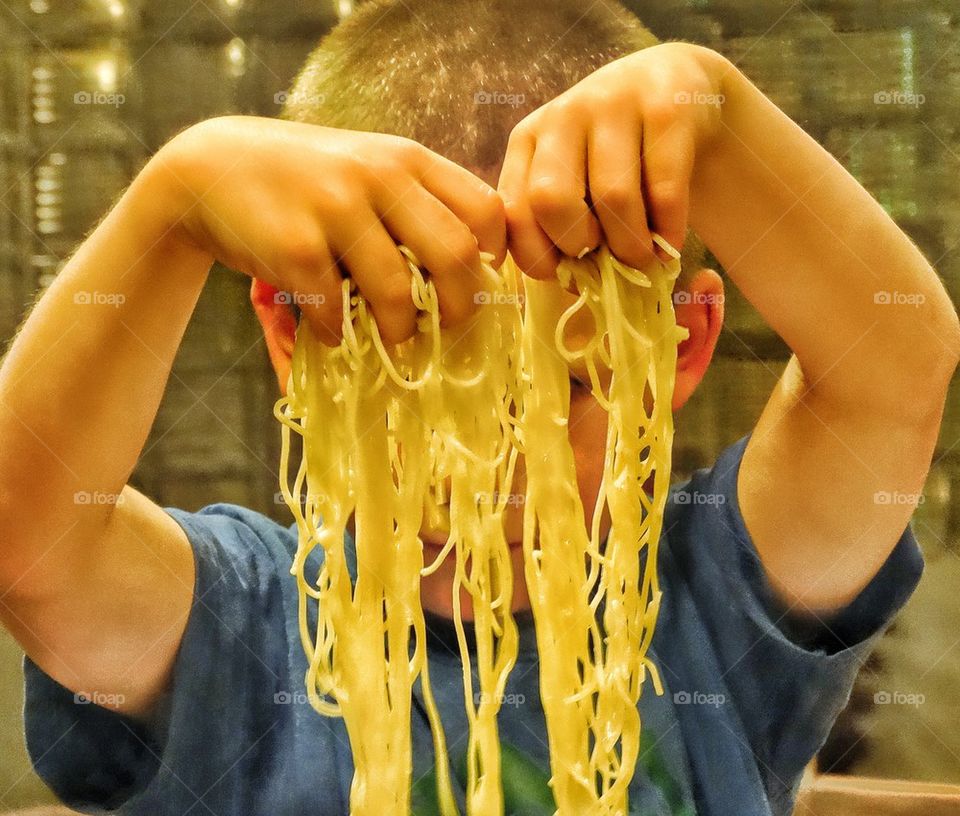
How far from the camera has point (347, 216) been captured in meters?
0.48

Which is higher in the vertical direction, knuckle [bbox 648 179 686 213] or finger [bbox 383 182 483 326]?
knuckle [bbox 648 179 686 213]

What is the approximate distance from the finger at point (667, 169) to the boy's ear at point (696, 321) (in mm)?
224

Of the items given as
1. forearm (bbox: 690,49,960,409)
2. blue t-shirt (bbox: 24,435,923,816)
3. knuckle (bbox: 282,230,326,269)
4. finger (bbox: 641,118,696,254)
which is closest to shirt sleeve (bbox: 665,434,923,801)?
blue t-shirt (bbox: 24,435,923,816)

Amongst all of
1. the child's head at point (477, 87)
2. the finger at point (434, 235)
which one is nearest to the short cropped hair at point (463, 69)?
the child's head at point (477, 87)

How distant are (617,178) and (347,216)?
146 millimetres

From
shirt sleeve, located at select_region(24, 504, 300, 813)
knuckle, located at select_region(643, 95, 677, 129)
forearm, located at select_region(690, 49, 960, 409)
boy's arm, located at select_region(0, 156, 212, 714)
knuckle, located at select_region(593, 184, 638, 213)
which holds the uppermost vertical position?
knuckle, located at select_region(643, 95, 677, 129)

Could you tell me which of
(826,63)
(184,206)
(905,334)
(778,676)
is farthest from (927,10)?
(184,206)

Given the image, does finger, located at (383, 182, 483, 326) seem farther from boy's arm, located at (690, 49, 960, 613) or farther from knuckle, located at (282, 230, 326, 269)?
boy's arm, located at (690, 49, 960, 613)

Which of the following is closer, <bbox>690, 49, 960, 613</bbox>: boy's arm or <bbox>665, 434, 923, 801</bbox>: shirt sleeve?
<bbox>690, 49, 960, 613</bbox>: boy's arm

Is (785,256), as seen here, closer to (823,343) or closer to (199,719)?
(823,343)

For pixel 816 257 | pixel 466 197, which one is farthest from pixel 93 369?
pixel 816 257

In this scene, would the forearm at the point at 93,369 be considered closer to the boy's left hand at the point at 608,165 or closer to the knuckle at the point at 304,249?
the knuckle at the point at 304,249

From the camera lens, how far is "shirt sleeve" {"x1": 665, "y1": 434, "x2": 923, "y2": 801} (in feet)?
2.35

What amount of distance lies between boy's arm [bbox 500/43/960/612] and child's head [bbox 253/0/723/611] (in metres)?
0.11
